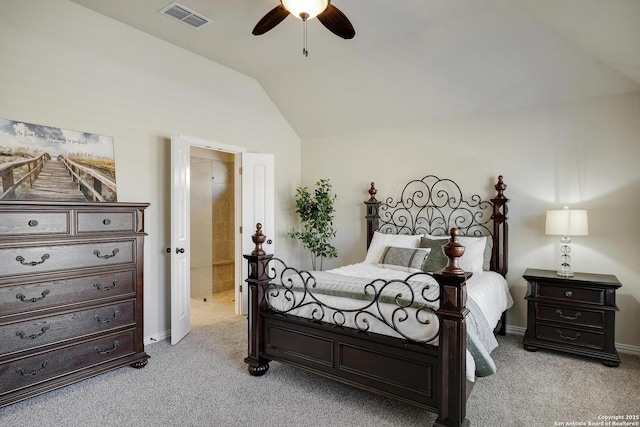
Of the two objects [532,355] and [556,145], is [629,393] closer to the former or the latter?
[532,355]

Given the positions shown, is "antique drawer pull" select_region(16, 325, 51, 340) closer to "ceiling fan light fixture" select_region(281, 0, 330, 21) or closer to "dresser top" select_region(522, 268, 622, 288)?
"ceiling fan light fixture" select_region(281, 0, 330, 21)

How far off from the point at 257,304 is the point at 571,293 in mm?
2875

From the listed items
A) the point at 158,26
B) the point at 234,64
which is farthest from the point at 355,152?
the point at 158,26

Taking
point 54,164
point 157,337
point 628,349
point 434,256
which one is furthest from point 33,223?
point 628,349

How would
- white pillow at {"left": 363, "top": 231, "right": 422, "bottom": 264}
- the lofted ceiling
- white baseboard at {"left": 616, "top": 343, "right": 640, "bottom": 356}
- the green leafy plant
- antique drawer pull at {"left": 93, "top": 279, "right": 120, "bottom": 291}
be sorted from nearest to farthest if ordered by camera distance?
antique drawer pull at {"left": 93, "top": 279, "right": 120, "bottom": 291} < the lofted ceiling < white baseboard at {"left": 616, "top": 343, "right": 640, "bottom": 356} < white pillow at {"left": 363, "top": 231, "right": 422, "bottom": 264} < the green leafy plant

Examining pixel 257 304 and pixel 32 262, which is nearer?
pixel 32 262

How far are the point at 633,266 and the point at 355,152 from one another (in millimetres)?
3382

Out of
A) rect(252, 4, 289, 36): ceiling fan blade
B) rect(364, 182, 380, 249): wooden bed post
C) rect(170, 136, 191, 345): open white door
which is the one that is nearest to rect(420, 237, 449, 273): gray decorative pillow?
rect(364, 182, 380, 249): wooden bed post

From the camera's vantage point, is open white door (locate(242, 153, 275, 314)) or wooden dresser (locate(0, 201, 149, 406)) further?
open white door (locate(242, 153, 275, 314))

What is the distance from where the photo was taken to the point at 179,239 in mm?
3916

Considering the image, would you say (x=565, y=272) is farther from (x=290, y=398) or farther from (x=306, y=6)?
(x=306, y=6)

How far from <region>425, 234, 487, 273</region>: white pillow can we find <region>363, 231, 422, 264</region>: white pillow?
0.57 meters

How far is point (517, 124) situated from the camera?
13.6ft

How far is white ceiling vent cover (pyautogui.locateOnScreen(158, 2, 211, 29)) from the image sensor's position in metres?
3.33
